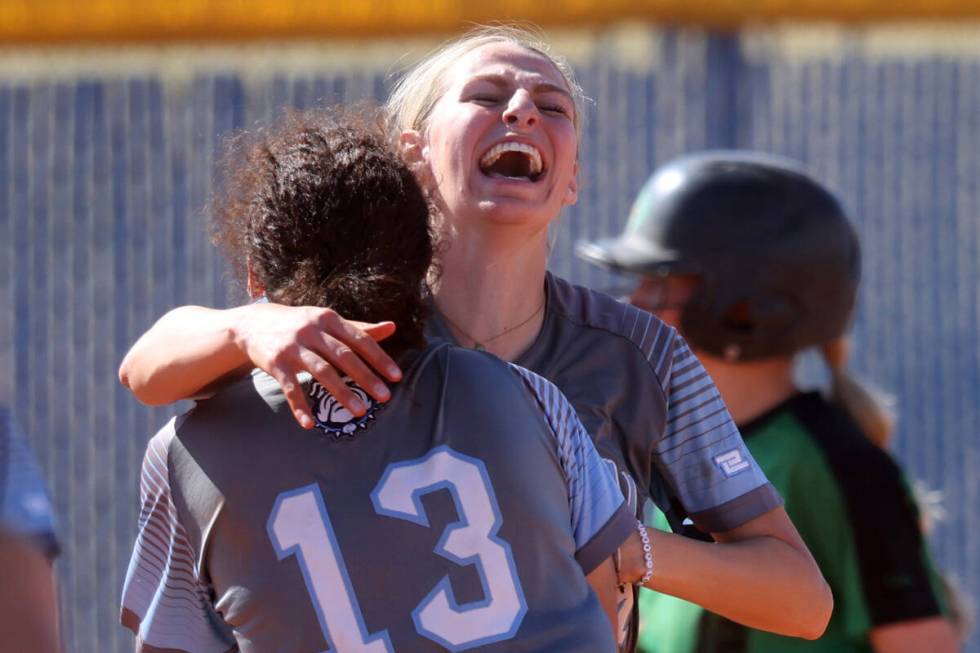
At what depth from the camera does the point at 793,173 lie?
432 cm

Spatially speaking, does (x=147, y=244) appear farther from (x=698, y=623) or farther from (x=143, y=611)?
(x=143, y=611)

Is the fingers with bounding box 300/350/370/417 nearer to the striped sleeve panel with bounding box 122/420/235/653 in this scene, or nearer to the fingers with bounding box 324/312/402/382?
the fingers with bounding box 324/312/402/382

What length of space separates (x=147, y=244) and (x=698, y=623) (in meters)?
3.86

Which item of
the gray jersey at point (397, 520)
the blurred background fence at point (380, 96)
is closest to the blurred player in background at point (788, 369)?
the gray jersey at point (397, 520)

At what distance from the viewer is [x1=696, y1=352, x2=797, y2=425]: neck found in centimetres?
388

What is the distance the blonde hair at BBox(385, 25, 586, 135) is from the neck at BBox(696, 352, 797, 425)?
134cm

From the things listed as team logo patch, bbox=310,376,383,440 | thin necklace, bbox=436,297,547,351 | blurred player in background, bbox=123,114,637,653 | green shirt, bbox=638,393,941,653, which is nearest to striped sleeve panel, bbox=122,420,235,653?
blurred player in background, bbox=123,114,637,653

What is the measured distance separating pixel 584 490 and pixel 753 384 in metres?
2.03

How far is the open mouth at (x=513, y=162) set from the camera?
98.3 inches

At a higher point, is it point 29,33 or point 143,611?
point 29,33

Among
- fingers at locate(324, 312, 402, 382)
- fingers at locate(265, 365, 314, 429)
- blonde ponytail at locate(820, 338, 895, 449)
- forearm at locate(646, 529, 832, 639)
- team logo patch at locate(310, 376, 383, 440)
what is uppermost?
fingers at locate(324, 312, 402, 382)

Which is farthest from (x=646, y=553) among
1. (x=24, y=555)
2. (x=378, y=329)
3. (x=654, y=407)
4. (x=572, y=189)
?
(x=24, y=555)

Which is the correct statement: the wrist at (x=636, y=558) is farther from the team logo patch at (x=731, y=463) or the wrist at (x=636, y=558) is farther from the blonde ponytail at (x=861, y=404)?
the blonde ponytail at (x=861, y=404)

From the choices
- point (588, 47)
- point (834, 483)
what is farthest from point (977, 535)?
point (834, 483)
